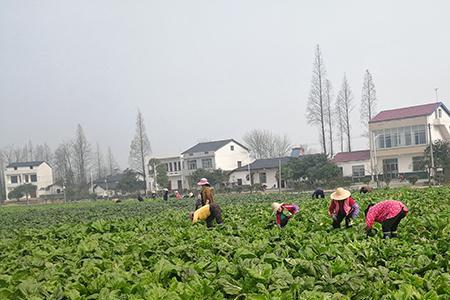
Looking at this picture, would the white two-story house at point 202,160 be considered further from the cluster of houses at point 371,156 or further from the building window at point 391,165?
the building window at point 391,165

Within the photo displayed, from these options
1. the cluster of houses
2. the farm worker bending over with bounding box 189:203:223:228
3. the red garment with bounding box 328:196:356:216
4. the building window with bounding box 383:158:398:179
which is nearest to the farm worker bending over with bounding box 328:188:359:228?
the red garment with bounding box 328:196:356:216

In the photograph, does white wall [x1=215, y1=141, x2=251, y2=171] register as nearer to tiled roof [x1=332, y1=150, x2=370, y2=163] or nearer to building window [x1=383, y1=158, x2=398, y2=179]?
tiled roof [x1=332, y1=150, x2=370, y2=163]

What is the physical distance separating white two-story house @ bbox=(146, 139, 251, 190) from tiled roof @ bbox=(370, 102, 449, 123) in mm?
23477

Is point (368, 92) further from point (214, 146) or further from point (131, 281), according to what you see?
point (131, 281)

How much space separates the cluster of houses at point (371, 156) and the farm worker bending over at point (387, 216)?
3582cm

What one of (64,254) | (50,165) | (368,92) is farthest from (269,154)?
(64,254)

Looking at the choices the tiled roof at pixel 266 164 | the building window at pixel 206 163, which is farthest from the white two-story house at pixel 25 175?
the tiled roof at pixel 266 164

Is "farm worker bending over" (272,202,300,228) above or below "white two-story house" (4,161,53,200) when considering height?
below

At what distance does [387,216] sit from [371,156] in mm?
44332

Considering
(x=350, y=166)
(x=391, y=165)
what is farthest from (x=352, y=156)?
(x=391, y=165)

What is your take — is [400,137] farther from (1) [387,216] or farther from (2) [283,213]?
(1) [387,216]

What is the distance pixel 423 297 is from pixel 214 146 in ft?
219

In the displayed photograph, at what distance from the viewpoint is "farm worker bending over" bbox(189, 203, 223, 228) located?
13.0 m

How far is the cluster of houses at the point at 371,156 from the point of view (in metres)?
49.2
